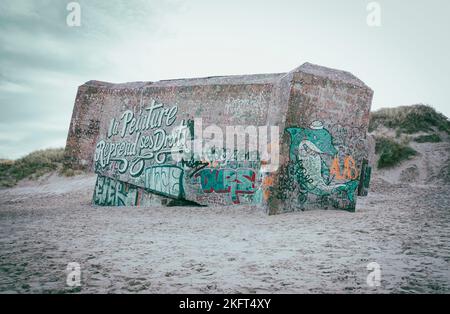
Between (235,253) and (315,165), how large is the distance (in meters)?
4.22

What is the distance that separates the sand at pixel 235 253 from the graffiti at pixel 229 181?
155 centimetres

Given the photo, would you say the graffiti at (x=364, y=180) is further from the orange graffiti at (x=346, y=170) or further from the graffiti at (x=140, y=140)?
the graffiti at (x=140, y=140)

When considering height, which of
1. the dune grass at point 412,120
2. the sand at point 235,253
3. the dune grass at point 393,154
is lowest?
the sand at point 235,253

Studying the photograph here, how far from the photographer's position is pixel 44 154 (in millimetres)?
23391

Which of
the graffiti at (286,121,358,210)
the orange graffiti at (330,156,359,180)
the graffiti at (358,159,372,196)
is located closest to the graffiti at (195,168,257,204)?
the graffiti at (286,121,358,210)

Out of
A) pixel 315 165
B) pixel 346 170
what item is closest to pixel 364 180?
pixel 346 170

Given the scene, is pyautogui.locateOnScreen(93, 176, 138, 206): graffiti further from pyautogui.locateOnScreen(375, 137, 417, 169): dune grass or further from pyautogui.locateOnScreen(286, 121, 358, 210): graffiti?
pyautogui.locateOnScreen(375, 137, 417, 169): dune grass

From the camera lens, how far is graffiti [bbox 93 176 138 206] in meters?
11.0

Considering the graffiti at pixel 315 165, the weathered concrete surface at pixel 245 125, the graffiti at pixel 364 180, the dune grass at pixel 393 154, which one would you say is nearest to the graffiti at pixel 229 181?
the weathered concrete surface at pixel 245 125

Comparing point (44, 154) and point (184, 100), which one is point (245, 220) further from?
point (44, 154)

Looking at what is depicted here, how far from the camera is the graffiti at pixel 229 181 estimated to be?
872cm
